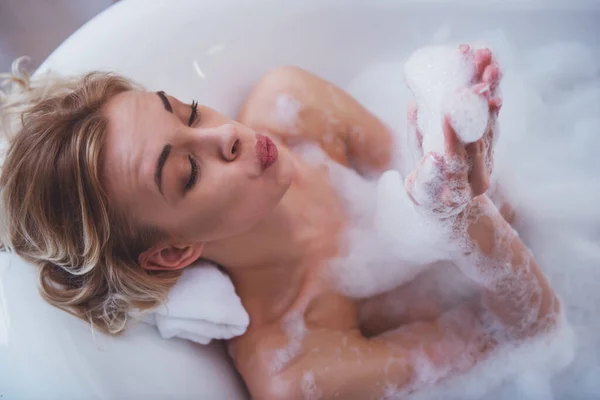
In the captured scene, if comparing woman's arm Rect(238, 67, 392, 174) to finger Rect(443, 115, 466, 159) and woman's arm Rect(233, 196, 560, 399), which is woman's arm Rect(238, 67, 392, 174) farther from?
finger Rect(443, 115, 466, 159)

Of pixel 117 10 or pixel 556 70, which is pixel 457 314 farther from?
pixel 117 10

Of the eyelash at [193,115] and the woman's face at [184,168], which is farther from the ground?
the eyelash at [193,115]

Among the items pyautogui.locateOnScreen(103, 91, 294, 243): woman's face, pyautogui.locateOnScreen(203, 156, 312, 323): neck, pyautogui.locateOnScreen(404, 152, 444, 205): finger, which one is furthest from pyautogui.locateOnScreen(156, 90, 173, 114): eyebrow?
pyautogui.locateOnScreen(404, 152, 444, 205): finger

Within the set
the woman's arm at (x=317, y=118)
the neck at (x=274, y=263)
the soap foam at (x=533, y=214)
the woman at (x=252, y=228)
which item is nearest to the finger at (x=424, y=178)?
the woman at (x=252, y=228)

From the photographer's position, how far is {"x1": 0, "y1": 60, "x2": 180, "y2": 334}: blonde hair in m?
0.80

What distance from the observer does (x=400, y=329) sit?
1082 millimetres

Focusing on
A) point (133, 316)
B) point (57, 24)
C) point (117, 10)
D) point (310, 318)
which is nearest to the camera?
point (133, 316)

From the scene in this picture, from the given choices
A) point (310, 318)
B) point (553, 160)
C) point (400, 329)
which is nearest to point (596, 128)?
point (553, 160)

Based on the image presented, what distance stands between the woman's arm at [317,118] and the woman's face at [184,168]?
0.98 feet

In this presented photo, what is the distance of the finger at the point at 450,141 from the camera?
26.1 inches

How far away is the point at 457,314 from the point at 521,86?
0.65 meters

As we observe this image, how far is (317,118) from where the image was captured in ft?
3.95

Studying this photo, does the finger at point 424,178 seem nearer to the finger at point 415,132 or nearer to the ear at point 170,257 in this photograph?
the finger at point 415,132

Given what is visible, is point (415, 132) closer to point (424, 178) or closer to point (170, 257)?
point (424, 178)
